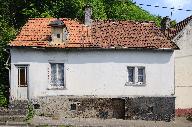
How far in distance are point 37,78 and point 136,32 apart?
311 inches

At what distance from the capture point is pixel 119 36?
97.3ft

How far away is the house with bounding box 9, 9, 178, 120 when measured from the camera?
27.6 m

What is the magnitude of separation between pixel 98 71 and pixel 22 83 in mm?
5077

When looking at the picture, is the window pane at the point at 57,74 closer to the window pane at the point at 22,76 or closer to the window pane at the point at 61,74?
the window pane at the point at 61,74

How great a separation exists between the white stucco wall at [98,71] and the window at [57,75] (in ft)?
1.08

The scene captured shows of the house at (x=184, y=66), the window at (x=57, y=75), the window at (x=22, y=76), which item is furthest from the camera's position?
the house at (x=184, y=66)

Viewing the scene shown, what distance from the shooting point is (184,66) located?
104ft

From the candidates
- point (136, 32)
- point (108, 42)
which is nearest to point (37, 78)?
point (108, 42)

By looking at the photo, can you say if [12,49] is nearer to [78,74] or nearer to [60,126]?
[78,74]

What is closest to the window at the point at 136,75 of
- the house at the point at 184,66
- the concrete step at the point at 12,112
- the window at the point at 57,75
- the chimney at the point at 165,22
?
the house at the point at 184,66

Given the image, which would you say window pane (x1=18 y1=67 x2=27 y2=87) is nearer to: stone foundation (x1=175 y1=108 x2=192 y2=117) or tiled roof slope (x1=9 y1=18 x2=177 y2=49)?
tiled roof slope (x1=9 y1=18 x2=177 y2=49)

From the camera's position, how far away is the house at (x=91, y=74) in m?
27.6

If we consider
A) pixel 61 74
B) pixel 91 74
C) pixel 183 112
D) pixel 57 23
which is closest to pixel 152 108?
pixel 183 112

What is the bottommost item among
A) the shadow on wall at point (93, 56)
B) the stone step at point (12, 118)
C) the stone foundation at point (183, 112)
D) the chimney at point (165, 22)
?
the stone foundation at point (183, 112)
